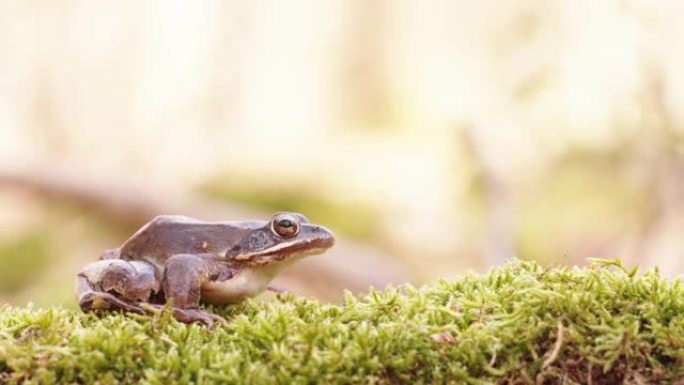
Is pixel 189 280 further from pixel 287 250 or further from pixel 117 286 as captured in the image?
pixel 287 250

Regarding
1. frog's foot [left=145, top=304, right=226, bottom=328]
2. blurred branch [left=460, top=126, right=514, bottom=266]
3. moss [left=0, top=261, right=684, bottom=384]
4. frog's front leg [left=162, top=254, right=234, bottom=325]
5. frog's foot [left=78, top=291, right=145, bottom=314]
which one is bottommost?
moss [left=0, top=261, right=684, bottom=384]

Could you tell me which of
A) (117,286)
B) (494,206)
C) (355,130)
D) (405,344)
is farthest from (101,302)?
(355,130)

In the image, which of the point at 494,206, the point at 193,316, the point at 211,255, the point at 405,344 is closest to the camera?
the point at 405,344

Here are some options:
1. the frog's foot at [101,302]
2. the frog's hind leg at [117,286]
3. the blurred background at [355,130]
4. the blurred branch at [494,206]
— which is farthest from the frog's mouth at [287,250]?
the blurred branch at [494,206]

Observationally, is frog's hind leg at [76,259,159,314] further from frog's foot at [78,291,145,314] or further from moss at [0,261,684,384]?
moss at [0,261,684,384]

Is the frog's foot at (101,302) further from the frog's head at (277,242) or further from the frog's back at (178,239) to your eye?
the frog's head at (277,242)

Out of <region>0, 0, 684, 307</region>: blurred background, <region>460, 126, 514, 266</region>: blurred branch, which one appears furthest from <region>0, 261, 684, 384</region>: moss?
<region>460, 126, 514, 266</region>: blurred branch

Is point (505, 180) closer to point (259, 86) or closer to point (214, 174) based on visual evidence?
point (214, 174)
